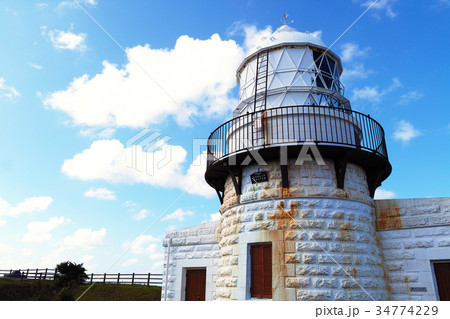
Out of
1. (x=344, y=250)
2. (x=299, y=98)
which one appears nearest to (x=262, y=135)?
(x=299, y=98)

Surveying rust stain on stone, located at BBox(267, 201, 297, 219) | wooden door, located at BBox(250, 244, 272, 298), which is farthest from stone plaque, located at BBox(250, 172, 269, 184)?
wooden door, located at BBox(250, 244, 272, 298)

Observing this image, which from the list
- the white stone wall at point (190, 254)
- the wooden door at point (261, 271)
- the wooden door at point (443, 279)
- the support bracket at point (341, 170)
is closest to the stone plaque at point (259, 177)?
the wooden door at point (261, 271)

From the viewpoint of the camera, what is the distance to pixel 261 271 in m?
8.39

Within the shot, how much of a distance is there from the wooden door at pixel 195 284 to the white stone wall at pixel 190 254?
19 cm

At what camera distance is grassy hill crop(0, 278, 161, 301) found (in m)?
20.4

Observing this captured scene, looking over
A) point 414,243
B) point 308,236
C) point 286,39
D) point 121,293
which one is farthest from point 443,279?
point 121,293

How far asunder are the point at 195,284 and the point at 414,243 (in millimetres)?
7052

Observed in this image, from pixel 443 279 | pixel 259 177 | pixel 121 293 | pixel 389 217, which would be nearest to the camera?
pixel 443 279

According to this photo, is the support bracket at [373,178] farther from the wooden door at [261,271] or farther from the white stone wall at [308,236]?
the wooden door at [261,271]

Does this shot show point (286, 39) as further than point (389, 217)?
Yes

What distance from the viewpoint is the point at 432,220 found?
835cm

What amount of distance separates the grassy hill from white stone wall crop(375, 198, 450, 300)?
50.3ft

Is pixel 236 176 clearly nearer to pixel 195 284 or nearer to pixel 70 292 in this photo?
pixel 195 284

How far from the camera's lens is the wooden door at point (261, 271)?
323 inches
